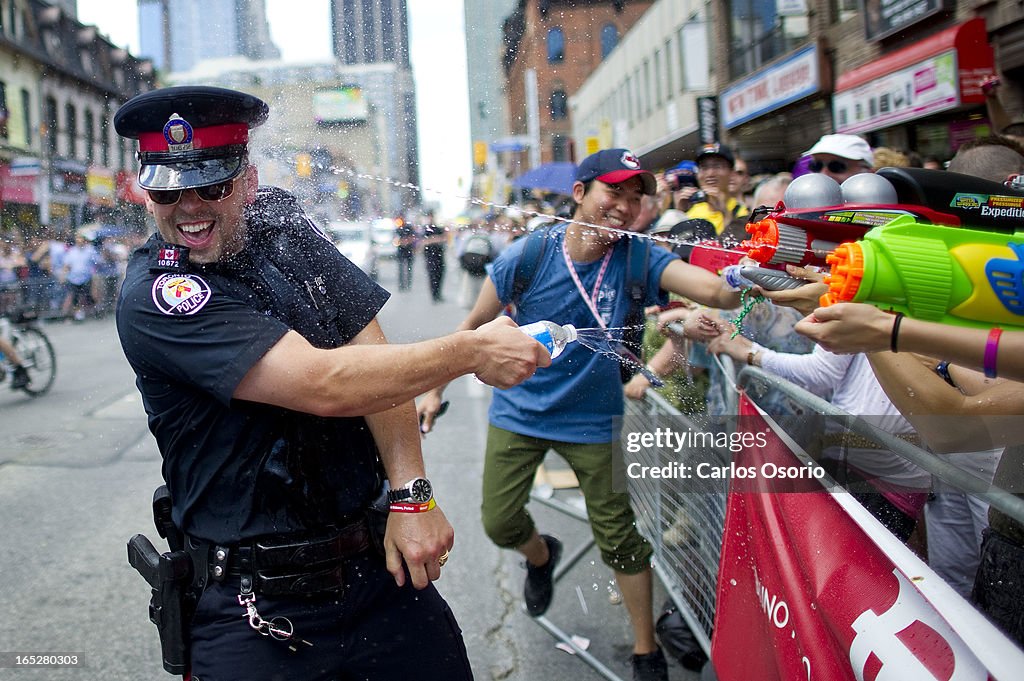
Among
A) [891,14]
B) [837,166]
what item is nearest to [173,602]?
[837,166]

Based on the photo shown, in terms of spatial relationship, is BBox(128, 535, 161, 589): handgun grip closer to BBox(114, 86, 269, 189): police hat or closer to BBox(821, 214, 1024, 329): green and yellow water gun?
BBox(114, 86, 269, 189): police hat

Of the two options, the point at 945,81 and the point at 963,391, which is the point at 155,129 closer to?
the point at 963,391

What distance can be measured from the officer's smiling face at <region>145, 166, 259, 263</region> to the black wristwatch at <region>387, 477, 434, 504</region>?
650 mm

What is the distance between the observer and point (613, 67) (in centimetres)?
286

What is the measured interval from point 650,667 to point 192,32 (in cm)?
261

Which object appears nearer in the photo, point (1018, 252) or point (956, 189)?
point (1018, 252)

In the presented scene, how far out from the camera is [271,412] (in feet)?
Answer: 6.25

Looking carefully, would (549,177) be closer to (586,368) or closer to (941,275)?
(586,368)

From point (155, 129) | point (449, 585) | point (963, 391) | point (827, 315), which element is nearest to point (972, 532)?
point (963, 391)

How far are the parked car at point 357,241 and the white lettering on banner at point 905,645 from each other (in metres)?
1.49

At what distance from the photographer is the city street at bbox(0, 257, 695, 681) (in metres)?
3.46

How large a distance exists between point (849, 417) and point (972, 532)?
492 millimetres

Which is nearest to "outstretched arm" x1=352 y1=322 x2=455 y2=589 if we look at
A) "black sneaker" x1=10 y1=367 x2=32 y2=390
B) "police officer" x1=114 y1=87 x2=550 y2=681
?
"police officer" x1=114 y1=87 x2=550 y2=681

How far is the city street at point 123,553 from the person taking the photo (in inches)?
136
